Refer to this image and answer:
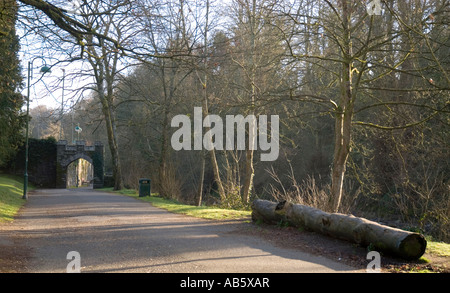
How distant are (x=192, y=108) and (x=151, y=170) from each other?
24.6 ft

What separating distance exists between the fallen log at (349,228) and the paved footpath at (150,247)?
0.98 meters

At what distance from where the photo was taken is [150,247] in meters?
9.23

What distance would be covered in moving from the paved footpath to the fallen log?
98 centimetres

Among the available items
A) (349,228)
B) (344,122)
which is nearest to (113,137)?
(344,122)

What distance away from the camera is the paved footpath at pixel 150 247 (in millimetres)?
7324

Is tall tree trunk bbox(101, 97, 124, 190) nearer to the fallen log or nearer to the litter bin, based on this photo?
the litter bin

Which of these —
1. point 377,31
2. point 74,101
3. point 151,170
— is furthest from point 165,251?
point 151,170

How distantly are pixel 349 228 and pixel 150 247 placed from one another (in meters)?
4.08

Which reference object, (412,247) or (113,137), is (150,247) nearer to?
(412,247)

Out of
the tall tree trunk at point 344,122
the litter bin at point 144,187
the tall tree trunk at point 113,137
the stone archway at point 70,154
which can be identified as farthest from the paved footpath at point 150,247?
the stone archway at point 70,154

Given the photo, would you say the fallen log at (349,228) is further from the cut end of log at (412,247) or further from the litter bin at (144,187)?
the litter bin at (144,187)

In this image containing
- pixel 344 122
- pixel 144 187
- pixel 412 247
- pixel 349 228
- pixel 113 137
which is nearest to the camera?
pixel 412 247

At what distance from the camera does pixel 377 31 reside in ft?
53.6
